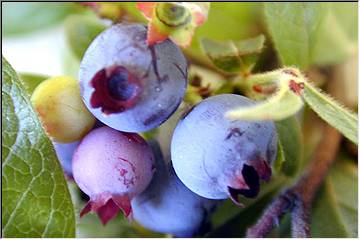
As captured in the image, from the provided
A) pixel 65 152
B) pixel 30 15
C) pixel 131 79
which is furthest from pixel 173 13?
pixel 30 15

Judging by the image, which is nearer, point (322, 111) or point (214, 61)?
point (322, 111)

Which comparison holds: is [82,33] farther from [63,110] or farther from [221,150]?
[221,150]

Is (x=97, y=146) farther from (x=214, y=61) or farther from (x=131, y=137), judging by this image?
(x=214, y=61)

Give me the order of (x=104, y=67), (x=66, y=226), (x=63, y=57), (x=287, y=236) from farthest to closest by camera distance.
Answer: (x=63, y=57) < (x=287, y=236) < (x=66, y=226) < (x=104, y=67)

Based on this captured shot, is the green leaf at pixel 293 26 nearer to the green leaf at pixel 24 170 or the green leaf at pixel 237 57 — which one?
the green leaf at pixel 237 57

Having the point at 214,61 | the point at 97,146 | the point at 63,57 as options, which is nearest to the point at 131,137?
the point at 97,146

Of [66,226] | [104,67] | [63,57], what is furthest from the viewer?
[63,57]

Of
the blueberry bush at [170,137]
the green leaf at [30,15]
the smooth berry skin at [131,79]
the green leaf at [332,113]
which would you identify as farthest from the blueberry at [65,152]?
the green leaf at [30,15]
